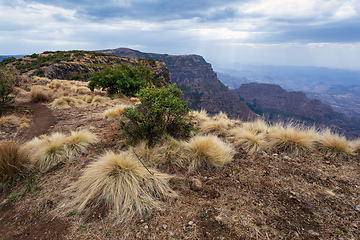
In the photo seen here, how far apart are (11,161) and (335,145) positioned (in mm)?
7221

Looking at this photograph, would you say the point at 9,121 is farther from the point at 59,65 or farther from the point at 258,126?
the point at 59,65

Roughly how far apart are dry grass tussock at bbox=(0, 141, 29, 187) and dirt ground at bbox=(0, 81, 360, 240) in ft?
0.63

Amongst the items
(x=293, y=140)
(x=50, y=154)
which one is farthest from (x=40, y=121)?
(x=293, y=140)

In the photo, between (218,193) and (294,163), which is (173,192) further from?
(294,163)

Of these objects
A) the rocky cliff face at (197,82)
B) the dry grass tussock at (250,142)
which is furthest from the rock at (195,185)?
the rocky cliff face at (197,82)

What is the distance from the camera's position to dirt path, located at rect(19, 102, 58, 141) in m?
5.76

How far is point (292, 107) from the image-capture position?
13512 centimetres

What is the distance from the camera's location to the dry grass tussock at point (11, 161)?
126 inches

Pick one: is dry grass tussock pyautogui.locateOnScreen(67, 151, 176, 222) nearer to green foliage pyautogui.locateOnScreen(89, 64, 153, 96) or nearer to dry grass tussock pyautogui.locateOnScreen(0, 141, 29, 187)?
dry grass tussock pyautogui.locateOnScreen(0, 141, 29, 187)

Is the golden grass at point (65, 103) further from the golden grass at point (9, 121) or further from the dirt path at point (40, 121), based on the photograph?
the golden grass at point (9, 121)

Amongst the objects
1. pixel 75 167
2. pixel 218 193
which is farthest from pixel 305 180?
pixel 75 167

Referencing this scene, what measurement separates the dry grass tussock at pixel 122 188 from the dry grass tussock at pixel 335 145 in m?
4.06

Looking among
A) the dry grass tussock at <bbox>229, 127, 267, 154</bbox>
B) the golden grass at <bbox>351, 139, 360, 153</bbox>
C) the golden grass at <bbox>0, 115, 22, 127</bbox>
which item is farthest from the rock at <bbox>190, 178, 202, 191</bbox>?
the golden grass at <bbox>0, 115, 22, 127</bbox>

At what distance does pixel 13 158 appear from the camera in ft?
11.0
